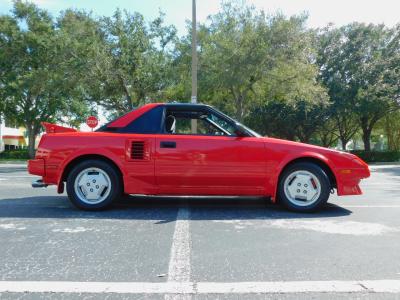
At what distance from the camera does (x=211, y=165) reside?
5.42 meters

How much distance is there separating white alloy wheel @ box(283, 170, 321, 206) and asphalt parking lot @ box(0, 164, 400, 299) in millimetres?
254

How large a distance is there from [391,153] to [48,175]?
97.2ft

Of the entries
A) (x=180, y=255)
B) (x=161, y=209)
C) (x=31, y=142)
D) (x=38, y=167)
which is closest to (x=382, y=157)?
(x=31, y=142)

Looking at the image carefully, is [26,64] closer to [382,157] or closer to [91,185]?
[382,157]

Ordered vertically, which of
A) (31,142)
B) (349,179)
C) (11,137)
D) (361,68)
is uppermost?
(361,68)

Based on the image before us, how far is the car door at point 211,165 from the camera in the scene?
5426 mm

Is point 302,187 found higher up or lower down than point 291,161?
lower down

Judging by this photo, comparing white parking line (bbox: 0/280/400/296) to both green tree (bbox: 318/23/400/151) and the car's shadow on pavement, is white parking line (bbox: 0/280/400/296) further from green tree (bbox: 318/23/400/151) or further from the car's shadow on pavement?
green tree (bbox: 318/23/400/151)

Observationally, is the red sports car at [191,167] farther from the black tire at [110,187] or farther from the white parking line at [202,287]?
the white parking line at [202,287]

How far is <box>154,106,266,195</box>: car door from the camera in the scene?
543cm

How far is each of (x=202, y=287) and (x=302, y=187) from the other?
3.14 metres

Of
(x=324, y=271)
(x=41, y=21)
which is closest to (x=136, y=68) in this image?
(x=41, y=21)

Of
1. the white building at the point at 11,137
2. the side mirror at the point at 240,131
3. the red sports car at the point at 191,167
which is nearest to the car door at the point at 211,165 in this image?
the red sports car at the point at 191,167

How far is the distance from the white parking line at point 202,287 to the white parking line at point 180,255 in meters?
0.10
